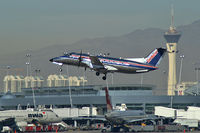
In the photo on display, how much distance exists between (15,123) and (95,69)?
5525 centimetres

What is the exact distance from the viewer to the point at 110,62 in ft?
→ 497

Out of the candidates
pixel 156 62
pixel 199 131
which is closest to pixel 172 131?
pixel 199 131

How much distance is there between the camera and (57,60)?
156 meters

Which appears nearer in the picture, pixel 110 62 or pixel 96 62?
pixel 110 62

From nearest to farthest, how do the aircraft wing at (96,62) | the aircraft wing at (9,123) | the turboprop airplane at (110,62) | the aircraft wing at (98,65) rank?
the turboprop airplane at (110,62) < the aircraft wing at (98,65) < the aircraft wing at (96,62) < the aircraft wing at (9,123)

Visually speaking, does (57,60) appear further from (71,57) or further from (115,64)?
(115,64)

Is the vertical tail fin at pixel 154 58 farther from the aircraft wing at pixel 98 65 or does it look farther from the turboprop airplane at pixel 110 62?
the aircraft wing at pixel 98 65

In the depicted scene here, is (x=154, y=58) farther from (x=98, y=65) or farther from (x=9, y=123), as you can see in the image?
(x=9, y=123)

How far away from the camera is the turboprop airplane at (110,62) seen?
5844 inches

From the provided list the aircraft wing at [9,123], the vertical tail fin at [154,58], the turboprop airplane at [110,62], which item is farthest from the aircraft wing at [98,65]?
the aircraft wing at [9,123]

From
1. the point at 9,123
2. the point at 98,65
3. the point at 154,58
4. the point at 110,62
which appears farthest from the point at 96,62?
the point at 9,123

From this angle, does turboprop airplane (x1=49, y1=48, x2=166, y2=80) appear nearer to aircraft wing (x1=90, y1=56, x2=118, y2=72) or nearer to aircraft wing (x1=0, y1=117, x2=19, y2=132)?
aircraft wing (x1=90, y1=56, x2=118, y2=72)

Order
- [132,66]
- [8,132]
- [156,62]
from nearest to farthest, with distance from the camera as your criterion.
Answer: [132,66] < [156,62] < [8,132]

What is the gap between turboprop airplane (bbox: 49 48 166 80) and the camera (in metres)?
148
